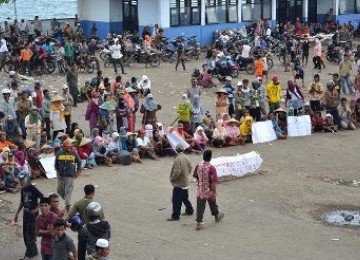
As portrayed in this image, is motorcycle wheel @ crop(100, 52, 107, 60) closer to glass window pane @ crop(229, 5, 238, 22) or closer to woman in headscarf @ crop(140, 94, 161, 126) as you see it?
glass window pane @ crop(229, 5, 238, 22)

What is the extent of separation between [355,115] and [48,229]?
46.9 ft

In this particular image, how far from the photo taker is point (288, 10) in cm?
4309

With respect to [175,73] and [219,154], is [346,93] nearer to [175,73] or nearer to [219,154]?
[175,73]

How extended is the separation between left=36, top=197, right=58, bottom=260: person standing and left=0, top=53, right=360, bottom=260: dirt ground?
180 cm

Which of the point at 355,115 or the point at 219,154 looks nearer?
the point at 219,154

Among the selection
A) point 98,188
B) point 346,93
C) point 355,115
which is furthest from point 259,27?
point 98,188

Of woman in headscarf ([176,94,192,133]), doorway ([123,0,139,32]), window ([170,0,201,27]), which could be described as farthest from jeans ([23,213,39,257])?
doorway ([123,0,139,32])

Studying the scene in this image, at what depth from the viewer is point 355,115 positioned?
82.3ft

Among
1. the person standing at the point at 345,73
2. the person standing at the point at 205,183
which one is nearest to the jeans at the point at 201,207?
the person standing at the point at 205,183

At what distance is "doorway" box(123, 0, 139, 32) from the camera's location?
39.5 m

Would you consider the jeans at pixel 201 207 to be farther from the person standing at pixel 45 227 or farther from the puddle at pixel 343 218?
the person standing at pixel 45 227

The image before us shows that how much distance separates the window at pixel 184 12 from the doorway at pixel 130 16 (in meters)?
1.82

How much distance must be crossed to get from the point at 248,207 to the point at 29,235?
4.89 metres

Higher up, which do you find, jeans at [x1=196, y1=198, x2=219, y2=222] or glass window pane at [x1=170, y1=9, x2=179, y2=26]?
glass window pane at [x1=170, y1=9, x2=179, y2=26]
